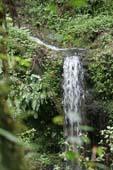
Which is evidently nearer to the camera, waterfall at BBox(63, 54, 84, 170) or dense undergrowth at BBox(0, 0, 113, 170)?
dense undergrowth at BBox(0, 0, 113, 170)

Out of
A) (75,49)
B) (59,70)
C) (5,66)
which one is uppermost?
(75,49)

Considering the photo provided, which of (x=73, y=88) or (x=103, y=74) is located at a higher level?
(x=103, y=74)

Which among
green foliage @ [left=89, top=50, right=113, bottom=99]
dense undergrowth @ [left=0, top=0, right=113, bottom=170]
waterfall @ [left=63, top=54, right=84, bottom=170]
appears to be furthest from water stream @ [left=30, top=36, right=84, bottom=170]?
green foliage @ [left=89, top=50, right=113, bottom=99]

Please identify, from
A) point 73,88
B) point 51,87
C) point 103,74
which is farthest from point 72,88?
point 103,74

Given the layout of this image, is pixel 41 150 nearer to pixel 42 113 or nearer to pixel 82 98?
pixel 42 113

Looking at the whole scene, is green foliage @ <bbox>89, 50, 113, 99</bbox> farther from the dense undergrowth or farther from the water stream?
the water stream

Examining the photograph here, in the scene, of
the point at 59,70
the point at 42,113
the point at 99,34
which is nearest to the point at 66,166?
the point at 42,113

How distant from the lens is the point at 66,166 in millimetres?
7809

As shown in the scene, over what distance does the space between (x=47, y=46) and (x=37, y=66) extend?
1114 millimetres

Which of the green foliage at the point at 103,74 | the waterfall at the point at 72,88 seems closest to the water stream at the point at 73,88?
the waterfall at the point at 72,88

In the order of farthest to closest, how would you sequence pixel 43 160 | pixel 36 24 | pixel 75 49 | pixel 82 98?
pixel 36 24 → pixel 75 49 → pixel 82 98 → pixel 43 160

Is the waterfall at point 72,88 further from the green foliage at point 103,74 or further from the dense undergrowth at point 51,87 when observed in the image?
the green foliage at point 103,74

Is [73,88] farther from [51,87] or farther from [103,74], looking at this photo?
[103,74]

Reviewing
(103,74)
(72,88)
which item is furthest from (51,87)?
(103,74)
